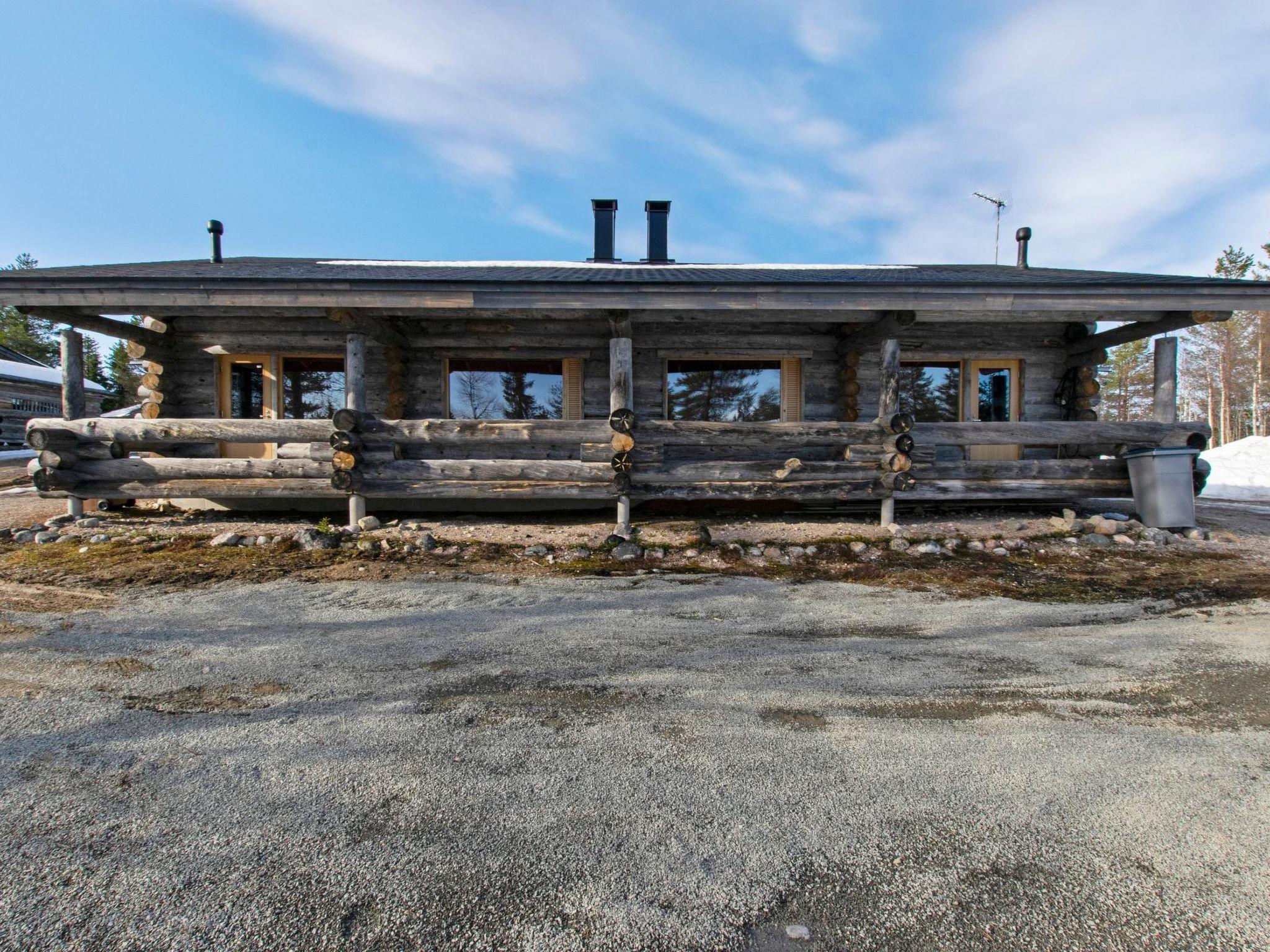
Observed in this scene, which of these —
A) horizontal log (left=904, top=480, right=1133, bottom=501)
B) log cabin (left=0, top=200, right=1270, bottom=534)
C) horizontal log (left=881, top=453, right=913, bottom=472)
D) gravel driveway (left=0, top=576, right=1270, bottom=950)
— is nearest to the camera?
gravel driveway (left=0, top=576, right=1270, bottom=950)

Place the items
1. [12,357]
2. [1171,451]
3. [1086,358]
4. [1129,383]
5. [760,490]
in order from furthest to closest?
[1129,383]
[12,357]
[1086,358]
[760,490]
[1171,451]

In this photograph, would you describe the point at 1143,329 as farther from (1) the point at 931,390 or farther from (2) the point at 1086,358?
(1) the point at 931,390

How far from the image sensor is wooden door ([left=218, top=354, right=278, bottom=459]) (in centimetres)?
849

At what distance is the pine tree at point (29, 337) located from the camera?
33.0 m

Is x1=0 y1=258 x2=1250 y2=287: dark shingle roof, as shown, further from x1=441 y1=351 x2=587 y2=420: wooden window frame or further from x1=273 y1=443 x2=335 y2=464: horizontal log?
x1=273 y1=443 x2=335 y2=464: horizontal log

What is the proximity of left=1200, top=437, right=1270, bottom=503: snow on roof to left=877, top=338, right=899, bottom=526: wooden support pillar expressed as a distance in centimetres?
878

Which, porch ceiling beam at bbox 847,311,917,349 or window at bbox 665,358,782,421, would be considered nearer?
porch ceiling beam at bbox 847,311,917,349

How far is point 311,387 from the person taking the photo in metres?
8.87

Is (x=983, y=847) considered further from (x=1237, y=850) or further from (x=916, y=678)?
(x=916, y=678)

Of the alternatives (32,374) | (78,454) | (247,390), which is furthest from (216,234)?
(32,374)

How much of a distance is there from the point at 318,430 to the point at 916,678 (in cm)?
651

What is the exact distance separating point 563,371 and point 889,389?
14.8ft

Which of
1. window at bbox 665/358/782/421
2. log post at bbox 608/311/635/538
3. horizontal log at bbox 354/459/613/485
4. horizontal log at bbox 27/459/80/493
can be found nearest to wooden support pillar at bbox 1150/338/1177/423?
window at bbox 665/358/782/421

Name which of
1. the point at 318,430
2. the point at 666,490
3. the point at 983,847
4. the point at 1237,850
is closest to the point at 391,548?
the point at 318,430
